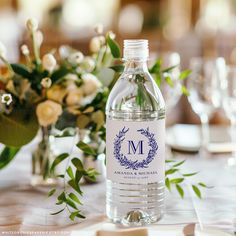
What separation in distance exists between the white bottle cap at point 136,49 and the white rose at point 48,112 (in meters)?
0.24

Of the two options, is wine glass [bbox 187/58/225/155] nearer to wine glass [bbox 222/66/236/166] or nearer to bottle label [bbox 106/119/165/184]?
wine glass [bbox 222/66/236/166]

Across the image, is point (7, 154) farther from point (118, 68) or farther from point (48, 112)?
point (118, 68)

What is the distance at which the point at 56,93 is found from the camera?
3.60 ft

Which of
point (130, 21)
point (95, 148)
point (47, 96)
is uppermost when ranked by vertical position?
point (130, 21)

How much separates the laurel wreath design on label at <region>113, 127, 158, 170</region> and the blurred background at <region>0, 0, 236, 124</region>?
324 centimetres

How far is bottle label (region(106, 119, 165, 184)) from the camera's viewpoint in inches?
33.4

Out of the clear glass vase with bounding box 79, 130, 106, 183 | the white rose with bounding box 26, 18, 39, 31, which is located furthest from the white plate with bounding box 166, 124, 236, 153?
the white rose with bounding box 26, 18, 39, 31

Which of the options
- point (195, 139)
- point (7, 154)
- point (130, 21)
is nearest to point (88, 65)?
point (7, 154)

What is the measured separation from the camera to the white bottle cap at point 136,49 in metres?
0.86

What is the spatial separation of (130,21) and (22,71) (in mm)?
3909

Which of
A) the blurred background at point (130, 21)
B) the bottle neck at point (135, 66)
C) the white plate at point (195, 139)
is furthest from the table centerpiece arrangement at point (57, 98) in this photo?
the blurred background at point (130, 21)

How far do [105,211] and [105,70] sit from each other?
11.9 inches

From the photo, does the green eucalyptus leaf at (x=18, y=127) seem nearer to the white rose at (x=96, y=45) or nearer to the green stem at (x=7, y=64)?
the green stem at (x=7, y=64)

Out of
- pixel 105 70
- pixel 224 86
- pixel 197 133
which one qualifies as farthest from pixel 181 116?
pixel 105 70
